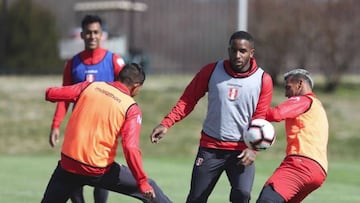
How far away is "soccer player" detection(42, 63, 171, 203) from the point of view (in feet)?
26.7

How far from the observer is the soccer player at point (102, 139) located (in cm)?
814

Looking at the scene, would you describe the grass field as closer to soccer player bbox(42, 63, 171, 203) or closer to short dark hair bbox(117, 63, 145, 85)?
soccer player bbox(42, 63, 171, 203)

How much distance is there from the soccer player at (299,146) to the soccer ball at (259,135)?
0.59 ft

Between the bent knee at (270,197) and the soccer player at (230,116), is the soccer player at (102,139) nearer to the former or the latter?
the soccer player at (230,116)

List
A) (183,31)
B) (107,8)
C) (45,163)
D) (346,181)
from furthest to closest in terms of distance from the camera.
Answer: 1. (183,31)
2. (107,8)
3. (45,163)
4. (346,181)

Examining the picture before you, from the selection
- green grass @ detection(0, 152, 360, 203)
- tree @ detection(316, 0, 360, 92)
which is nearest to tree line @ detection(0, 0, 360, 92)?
tree @ detection(316, 0, 360, 92)

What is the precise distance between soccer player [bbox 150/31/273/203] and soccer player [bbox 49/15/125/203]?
1.70 metres

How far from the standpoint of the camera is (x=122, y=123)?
8.18 metres

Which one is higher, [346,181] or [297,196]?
[297,196]

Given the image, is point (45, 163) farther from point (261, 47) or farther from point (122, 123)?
point (261, 47)

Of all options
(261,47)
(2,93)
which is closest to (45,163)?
(2,93)

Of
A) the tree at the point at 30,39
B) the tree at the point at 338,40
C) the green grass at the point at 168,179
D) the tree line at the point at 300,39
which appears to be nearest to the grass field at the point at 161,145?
the green grass at the point at 168,179

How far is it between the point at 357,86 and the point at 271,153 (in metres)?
10.1

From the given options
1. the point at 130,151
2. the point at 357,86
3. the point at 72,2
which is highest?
the point at 130,151
